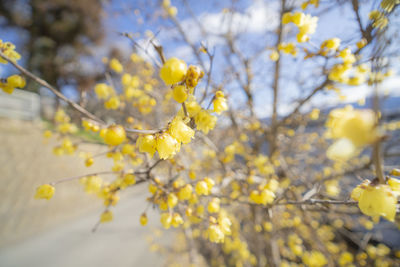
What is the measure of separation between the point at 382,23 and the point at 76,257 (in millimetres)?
4512

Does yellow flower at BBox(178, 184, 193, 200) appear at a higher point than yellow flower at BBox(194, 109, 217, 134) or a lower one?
lower

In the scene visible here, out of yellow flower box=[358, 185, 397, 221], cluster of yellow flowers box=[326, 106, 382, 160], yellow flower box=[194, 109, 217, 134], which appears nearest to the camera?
cluster of yellow flowers box=[326, 106, 382, 160]

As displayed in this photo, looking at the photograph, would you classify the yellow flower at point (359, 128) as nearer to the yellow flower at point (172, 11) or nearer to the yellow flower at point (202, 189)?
the yellow flower at point (202, 189)

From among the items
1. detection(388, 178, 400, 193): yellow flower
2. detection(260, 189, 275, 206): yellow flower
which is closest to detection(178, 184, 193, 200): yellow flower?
detection(260, 189, 275, 206): yellow flower

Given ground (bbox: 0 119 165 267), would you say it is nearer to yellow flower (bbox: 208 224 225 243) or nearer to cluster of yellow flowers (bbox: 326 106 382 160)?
yellow flower (bbox: 208 224 225 243)

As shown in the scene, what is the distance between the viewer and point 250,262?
10.1ft

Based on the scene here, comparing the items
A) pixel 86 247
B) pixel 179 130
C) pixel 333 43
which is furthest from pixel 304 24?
pixel 86 247

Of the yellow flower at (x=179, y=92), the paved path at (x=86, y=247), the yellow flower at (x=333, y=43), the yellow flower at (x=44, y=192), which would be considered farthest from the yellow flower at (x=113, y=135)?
the paved path at (x=86, y=247)


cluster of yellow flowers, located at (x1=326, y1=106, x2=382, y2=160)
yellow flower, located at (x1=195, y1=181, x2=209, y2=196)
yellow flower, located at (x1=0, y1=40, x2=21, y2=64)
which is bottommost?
yellow flower, located at (x1=195, y1=181, x2=209, y2=196)

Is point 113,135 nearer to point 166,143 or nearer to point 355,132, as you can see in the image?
point 166,143

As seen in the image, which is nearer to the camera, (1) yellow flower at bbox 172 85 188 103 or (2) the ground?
(1) yellow flower at bbox 172 85 188 103

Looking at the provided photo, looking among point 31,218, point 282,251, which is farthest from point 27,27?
point 282,251

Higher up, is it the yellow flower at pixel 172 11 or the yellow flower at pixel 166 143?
the yellow flower at pixel 172 11

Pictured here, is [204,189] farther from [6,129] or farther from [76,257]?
[6,129]
